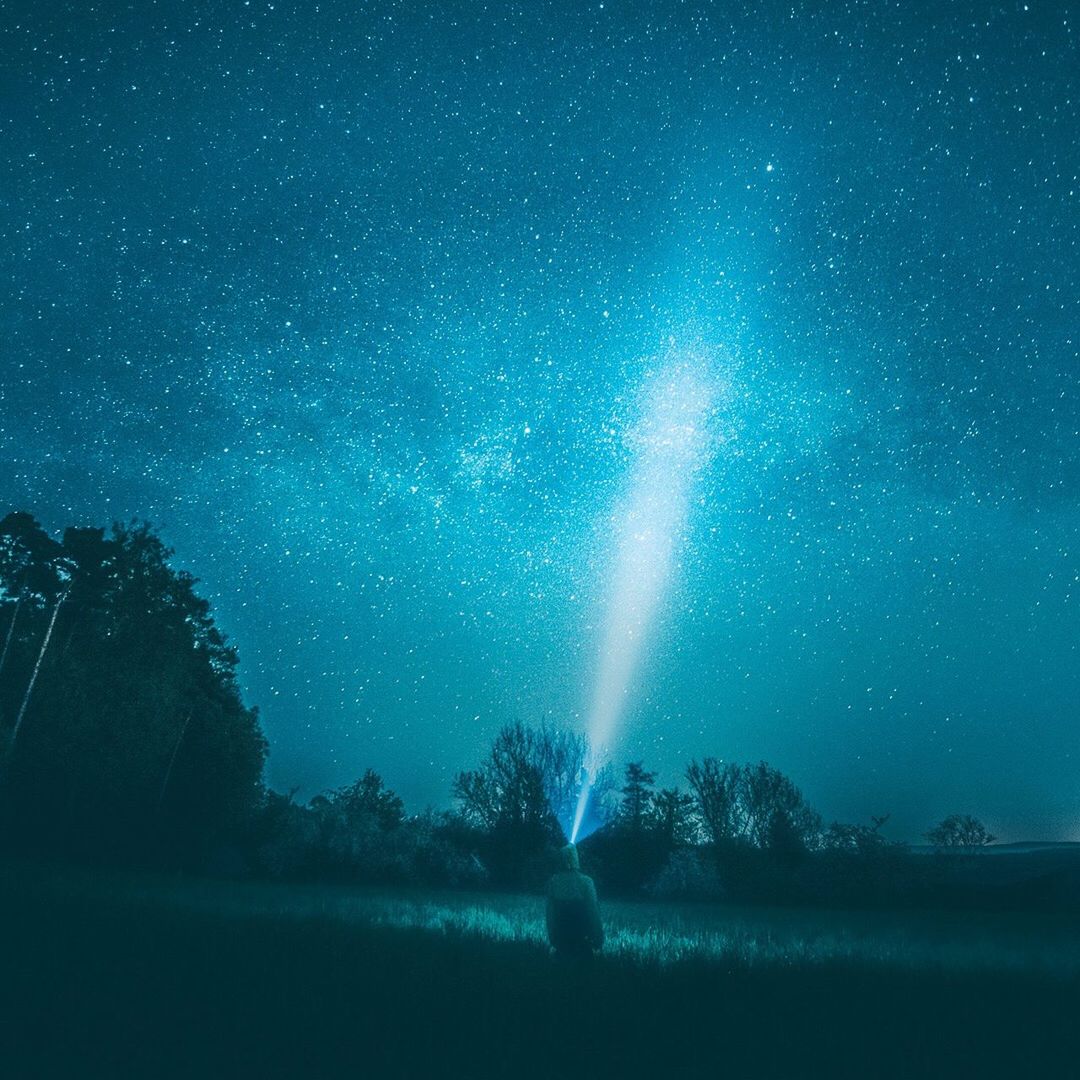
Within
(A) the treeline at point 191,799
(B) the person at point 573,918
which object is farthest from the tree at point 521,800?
(B) the person at point 573,918

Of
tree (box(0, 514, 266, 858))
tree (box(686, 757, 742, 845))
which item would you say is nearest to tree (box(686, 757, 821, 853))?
tree (box(686, 757, 742, 845))

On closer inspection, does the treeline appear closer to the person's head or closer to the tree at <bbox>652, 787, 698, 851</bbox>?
the tree at <bbox>652, 787, 698, 851</bbox>

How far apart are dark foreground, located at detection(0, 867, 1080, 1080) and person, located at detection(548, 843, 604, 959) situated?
1.04 ft

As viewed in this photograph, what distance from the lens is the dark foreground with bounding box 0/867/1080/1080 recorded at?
530 centimetres

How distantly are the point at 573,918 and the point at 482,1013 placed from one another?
11.1ft

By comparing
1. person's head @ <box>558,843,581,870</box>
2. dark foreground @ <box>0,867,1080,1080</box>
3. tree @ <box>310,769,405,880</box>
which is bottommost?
tree @ <box>310,769,405,880</box>

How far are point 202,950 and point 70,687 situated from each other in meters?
31.8

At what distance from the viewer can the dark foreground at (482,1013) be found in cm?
530

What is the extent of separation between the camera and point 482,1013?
651 centimetres

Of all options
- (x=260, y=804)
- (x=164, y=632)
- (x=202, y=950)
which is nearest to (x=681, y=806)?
(x=260, y=804)

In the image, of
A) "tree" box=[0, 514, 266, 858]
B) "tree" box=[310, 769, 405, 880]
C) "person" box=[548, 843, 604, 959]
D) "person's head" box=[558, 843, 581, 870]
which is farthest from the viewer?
"tree" box=[310, 769, 405, 880]

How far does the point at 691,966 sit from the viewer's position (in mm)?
9281

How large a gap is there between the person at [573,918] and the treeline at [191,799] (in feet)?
93.1

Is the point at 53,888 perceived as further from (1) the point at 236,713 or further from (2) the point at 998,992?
(1) the point at 236,713
